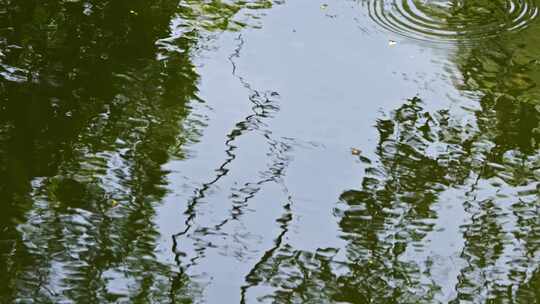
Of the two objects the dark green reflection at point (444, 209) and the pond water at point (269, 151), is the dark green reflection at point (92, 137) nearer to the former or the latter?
the pond water at point (269, 151)

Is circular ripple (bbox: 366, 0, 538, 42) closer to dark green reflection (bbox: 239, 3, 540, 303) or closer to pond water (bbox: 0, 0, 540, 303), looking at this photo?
pond water (bbox: 0, 0, 540, 303)

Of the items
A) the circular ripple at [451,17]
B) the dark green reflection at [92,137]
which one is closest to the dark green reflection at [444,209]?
the circular ripple at [451,17]

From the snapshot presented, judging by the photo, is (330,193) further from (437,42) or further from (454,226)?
(437,42)

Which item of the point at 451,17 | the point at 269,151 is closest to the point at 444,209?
the point at 269,151

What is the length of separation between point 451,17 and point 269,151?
2.05 metres

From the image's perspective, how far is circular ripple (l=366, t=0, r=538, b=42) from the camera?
20.2 feet

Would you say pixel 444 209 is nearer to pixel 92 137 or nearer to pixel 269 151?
pixel 269 151

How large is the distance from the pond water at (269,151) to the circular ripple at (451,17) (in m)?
0.02

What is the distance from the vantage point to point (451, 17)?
249 inches

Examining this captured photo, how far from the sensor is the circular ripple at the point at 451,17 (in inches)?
243

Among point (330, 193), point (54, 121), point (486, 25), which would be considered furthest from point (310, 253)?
point (486, 25)

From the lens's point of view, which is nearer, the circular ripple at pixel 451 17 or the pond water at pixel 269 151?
the pond water at pixel 269 151

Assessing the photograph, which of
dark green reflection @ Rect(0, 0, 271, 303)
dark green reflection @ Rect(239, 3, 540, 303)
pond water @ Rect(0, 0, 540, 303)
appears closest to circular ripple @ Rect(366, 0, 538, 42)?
pond water @ Rect(0, 0, 540, 303)

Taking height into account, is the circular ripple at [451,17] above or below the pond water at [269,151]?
above
